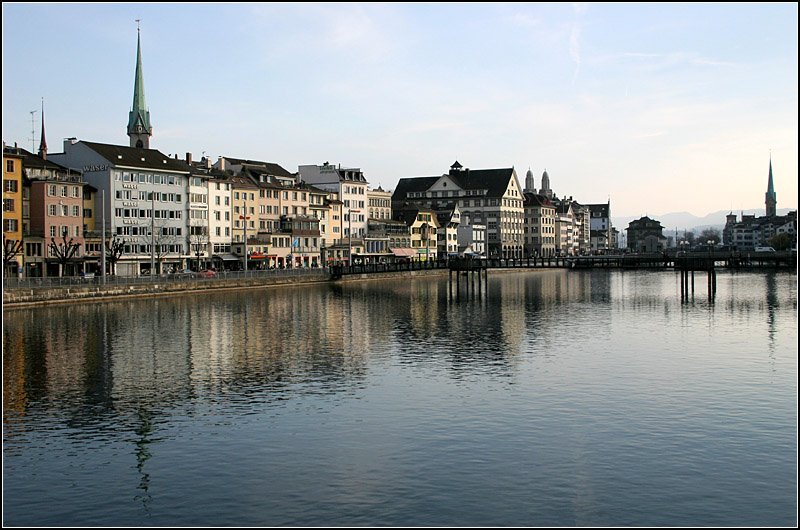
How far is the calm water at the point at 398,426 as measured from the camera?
19516 millimetres

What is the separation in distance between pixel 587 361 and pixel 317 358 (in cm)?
1226

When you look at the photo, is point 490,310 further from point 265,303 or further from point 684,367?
point 684,367

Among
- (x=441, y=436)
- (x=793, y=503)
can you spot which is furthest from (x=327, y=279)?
(x=793, y=503)

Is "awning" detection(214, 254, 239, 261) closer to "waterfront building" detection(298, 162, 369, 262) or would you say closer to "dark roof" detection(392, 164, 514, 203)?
"waterfront building" detection(298, 162, 369, 262)

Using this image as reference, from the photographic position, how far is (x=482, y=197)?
183 meters

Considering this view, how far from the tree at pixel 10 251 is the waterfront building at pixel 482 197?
353 feet

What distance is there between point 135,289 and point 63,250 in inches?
496

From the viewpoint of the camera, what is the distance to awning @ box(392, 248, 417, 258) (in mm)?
144125

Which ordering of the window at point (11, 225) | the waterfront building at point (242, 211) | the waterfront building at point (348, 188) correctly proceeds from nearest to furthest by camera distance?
the window at point (11, 225) → the waterfront building at point (242, 211) → the waterfront building at point (348, 188)

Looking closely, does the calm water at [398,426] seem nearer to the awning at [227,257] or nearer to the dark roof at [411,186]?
the awning at [227,257]

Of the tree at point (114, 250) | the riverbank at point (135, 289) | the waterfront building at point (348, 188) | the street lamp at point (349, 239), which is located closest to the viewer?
the riverbank at point (135, 289)

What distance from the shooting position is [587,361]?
1554 inches

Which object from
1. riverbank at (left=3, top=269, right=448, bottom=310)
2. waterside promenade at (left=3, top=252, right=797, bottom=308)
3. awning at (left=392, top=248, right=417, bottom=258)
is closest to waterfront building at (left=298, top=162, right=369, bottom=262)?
awning at (left=392, top=248, right=417, bottom=258)

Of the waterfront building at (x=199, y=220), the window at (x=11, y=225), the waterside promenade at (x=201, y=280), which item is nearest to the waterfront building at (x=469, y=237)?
the waterside promenade at (x=201, y=280)
